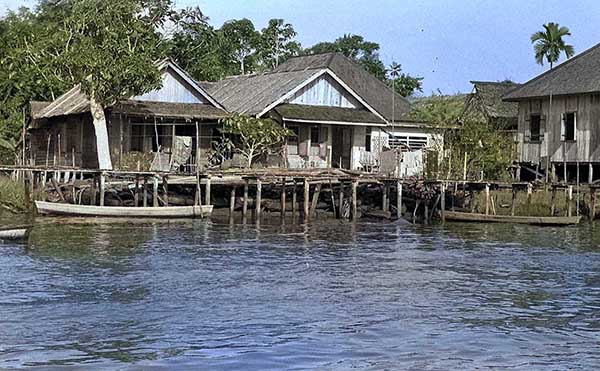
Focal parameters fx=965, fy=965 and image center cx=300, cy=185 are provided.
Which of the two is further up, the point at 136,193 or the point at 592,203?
the point at 136,193

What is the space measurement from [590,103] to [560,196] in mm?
4728

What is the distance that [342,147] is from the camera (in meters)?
45.2

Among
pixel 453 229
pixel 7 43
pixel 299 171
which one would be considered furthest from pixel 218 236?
pixel 7 43

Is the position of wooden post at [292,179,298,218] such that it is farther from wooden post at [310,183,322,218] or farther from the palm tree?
the palm tree

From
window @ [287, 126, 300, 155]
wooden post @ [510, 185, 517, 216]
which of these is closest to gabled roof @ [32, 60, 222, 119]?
window @ [287, 126, 300, 155]

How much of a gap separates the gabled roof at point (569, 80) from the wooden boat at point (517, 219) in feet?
21.8

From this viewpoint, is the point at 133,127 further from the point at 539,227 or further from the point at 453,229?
the point at 539,227

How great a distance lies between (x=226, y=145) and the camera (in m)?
40.7

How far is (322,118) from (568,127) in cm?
1098

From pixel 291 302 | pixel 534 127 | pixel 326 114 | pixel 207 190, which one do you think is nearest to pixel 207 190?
pixel 207 190

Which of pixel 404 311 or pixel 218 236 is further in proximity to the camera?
pixel 218 236

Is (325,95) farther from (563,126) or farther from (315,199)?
(563,126)

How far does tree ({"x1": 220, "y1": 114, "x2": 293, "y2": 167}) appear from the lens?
38.4 metres

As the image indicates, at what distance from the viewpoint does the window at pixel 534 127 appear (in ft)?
145
